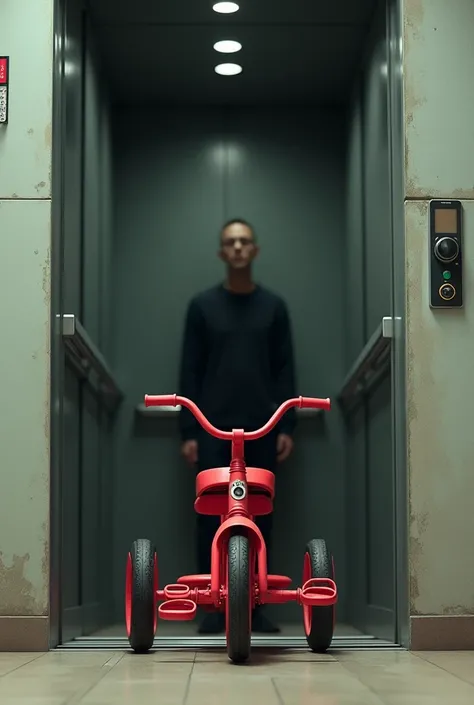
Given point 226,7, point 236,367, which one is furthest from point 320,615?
point 226,7

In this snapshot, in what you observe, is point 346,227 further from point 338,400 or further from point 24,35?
point 24,35

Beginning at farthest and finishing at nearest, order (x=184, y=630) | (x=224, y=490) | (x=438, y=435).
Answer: (x=184, y=630), (x=438, y=435), (x=224, y=490)

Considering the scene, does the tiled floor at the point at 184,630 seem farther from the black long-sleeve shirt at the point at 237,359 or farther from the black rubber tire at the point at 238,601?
the black rubber tire at the point at 238,601

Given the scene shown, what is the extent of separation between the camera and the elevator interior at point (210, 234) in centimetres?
466

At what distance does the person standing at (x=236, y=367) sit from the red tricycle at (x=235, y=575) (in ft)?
3.86

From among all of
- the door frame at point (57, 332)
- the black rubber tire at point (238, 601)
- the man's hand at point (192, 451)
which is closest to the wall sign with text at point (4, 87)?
the door frame at point (57, 332)

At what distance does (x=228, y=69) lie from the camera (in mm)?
4828

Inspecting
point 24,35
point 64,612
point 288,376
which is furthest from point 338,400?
point 24,35

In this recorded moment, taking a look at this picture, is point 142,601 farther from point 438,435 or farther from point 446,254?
point 446,254

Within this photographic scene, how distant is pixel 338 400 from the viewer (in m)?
4.89

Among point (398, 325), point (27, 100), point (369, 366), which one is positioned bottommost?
point (369, 366)

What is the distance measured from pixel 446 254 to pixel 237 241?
144 cm

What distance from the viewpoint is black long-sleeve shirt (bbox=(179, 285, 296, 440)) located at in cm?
472

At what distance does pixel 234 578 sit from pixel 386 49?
1957 mm
